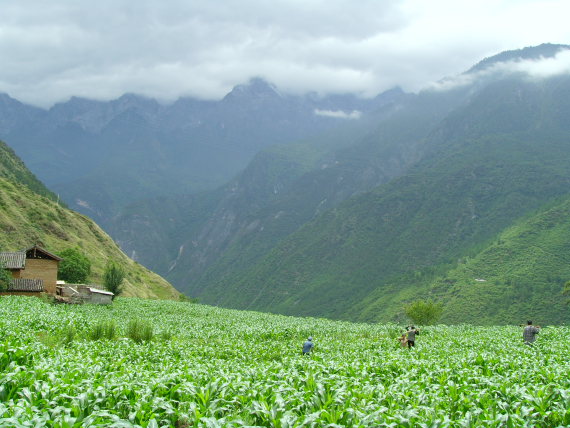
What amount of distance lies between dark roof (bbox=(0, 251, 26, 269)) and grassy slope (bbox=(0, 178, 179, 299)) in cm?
2493

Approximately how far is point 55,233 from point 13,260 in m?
42.1

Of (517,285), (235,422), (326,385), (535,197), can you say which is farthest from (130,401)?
(535,197)

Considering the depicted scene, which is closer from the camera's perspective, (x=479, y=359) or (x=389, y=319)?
(x=479, y=359)

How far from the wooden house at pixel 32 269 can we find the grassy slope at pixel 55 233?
26081 millimetres

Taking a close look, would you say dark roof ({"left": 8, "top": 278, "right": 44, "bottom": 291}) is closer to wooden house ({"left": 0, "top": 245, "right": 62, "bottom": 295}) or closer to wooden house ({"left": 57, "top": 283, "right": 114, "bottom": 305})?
wooden house ({"left": 0, "top": 245, "right": 62, "bottom": 295})

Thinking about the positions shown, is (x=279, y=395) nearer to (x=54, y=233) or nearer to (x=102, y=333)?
(x=102, y=333)

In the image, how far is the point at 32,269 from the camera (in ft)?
171

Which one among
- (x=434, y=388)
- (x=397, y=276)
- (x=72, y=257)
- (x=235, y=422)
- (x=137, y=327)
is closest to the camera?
(x=235, y=422)

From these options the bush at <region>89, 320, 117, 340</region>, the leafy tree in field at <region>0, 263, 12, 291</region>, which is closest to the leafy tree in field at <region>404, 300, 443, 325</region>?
the leafy tree in field at <region>0, 263, 12, 291</region>

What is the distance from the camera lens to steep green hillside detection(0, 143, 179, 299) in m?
81.9

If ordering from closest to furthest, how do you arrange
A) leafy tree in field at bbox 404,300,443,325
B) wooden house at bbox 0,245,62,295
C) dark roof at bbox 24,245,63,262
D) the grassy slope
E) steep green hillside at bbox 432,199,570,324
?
wooden house at bbox 0,245,62,295
dark roof at bbox 24,245,63,262
leafy tree in field at bbox 404,300,443,325
the grassy slope
steep green hillside at bbox 432,199,570,324

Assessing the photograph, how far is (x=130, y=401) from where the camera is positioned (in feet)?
30.3

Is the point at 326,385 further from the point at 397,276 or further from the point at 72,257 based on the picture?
the point at 397,276

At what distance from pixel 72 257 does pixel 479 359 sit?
6407 centimetres
